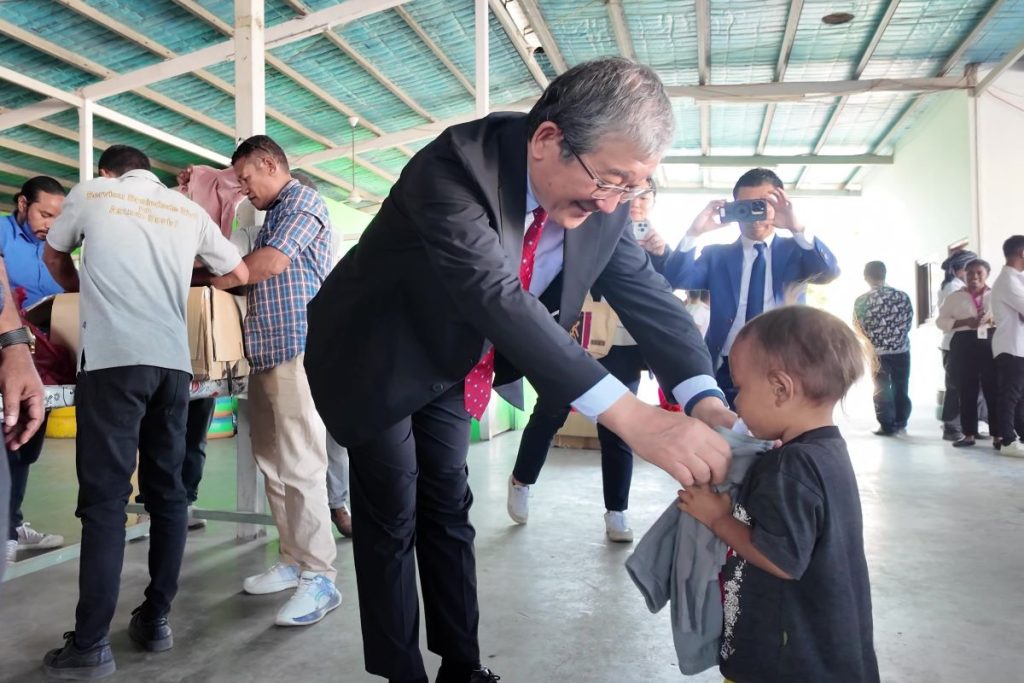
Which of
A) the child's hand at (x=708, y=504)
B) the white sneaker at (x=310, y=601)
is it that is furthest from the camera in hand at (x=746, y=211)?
the white sneaker at (x=310, y=601)

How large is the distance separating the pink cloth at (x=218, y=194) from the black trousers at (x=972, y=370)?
17.7 feet

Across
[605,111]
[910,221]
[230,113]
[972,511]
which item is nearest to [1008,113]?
[910,221]

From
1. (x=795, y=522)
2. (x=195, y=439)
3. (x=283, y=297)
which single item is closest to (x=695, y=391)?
(x=795, y=522)

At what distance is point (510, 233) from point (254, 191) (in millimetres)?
1506

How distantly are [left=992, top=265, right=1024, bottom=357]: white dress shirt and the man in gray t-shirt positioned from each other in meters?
5.26

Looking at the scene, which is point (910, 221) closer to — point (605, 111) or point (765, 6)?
point (765, 6)

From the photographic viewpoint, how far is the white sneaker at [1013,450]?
5.17m

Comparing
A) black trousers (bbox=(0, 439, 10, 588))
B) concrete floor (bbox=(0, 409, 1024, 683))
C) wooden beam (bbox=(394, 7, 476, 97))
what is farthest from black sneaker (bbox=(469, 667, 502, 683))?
wooden beam (bbox=(394, 7, 476, 97))

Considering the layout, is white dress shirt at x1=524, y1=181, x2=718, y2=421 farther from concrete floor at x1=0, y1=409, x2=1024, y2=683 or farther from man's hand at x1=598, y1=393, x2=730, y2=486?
concrete floor at x1=0, y1=409, x2=1024, y2=683

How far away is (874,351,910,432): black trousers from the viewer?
6391 millimetres

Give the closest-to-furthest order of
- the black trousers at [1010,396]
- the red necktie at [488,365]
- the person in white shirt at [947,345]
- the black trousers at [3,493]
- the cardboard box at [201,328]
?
the black trousers at [3,493], the red necktie at [488,365], the cardboard box at [201,328], the black trousers at [1010,396], the person in white shirt at [947,345]

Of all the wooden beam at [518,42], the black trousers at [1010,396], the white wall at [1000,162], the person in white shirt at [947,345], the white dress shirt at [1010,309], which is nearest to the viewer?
the white dress shirt at [1010,309]

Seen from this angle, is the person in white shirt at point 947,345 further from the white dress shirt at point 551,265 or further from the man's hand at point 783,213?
the white dress shirt at point 551,265

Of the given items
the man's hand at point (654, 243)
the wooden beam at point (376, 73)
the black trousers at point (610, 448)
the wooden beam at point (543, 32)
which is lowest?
the black trousers at point (610, 448)
